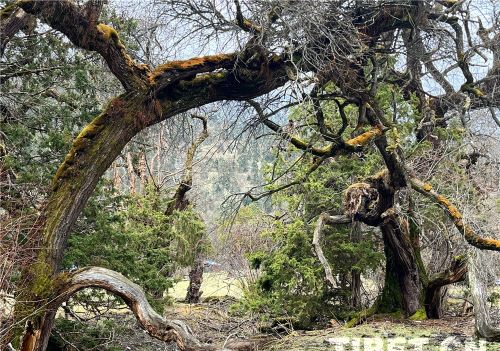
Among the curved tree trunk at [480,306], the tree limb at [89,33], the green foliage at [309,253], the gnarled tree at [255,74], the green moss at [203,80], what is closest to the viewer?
the gnarled tree at [255,74]

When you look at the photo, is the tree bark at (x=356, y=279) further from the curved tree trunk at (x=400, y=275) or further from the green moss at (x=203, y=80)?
the green moss at (x=203, y=80)

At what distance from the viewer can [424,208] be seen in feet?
29.9

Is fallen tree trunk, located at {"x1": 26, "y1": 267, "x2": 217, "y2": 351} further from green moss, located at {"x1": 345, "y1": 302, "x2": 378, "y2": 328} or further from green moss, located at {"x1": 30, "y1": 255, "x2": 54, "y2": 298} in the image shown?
green moss, located at {"x1": 345, "y1": 302, "x2": 378, "y2": 328}

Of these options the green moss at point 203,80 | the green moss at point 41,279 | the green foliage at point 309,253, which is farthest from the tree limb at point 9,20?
the green foliage at point 309,253

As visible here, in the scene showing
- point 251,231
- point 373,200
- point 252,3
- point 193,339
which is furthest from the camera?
point 251,231

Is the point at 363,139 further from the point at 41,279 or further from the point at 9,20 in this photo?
the point at 9,20

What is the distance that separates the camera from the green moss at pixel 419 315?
28.1 ft

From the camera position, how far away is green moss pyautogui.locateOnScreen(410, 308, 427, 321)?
855 cm

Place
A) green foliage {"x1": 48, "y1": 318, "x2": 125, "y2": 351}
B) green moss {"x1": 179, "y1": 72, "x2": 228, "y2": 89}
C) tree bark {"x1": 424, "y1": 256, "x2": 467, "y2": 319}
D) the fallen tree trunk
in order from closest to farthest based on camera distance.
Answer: the fallen tree trunk → green moss {"x1": 179, "y1": 72, "x2": 228, "y2": 89} → green foliage {"x1": 48, "y1": 318, "x2": 125, "y2": 351} → tree bark {"x1": 424, "y1": 256, "x2": 467, "y2": 319}

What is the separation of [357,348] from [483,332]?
5.26 feet

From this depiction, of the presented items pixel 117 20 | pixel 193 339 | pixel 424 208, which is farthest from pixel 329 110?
pixel 193 339

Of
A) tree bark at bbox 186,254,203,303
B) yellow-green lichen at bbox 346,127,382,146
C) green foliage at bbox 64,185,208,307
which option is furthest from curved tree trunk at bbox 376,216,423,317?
tree bark at bbox 186,254,203,303

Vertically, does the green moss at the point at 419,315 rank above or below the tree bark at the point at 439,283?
below

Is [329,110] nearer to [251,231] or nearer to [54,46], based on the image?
[251,231]
